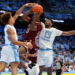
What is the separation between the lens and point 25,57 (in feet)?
14.1

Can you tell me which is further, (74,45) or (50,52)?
(74,45)

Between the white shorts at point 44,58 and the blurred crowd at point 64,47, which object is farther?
the blurred crowd at point 64,47

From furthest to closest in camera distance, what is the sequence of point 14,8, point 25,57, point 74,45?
point 74,45
point 14,8
point 25,57

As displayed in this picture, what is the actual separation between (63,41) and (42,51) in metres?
16.3

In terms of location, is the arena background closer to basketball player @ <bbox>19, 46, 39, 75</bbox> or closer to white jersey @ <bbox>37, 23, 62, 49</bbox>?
white jersey @ <bbox>37, 23, 62, 49</bbox>

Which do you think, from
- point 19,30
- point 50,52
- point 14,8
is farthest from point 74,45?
point 50,52

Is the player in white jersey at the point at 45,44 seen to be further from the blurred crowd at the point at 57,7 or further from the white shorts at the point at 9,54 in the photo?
the blurred crowd at the point at 57,7

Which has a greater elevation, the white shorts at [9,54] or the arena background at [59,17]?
the white shorts at [9,54]

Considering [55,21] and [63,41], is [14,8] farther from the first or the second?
[63,41]

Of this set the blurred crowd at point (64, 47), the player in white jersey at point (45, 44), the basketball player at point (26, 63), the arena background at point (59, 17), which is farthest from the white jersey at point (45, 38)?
the arena background at point (59, 17)

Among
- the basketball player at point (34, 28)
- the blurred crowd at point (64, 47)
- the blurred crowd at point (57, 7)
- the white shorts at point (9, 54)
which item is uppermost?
the basketball player at point (34, 28)

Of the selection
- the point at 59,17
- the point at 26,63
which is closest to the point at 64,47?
the point at 59,17

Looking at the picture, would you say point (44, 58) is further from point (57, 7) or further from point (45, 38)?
point (57, 7)

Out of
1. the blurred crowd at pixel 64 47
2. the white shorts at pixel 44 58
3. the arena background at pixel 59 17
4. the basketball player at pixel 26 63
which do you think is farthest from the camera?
the arena background at pixel 59 17
